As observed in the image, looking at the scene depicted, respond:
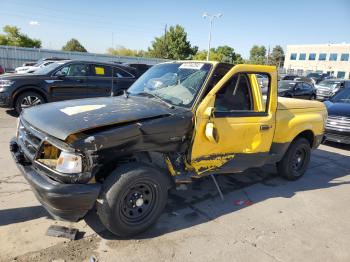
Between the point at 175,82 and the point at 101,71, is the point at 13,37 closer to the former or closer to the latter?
the point at 101,71

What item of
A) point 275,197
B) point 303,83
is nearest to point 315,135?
point 275,197

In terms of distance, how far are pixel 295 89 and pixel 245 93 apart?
542 inches

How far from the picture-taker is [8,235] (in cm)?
327

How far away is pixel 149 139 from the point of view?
3346mm

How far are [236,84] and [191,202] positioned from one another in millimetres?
1742

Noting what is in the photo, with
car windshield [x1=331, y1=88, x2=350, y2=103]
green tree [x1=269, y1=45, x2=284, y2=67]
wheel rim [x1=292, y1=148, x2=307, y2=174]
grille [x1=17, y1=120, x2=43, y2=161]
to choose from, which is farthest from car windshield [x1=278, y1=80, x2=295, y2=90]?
green tree [x1=269, y1=45, x2=284, y2=67]

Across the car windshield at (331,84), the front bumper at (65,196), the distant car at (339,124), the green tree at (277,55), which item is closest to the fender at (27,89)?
the front bumper at (65,196)

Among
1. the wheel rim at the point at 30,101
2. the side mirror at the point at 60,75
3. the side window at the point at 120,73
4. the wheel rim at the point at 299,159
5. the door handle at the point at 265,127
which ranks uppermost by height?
the side window at the point at 120,73

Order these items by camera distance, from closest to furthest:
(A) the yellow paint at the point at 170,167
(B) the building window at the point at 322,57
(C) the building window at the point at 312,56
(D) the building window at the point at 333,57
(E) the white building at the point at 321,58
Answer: (A) the yellow paint at the point at 170,167, (E) the white building at the point at 321,58, (D) the building window at the point at 333,57, (B) the building window at the point at 322,57, (C) the building window at the point at 312,56

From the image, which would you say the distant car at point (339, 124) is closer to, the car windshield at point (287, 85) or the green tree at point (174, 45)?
the car windshield at point (287, 85)

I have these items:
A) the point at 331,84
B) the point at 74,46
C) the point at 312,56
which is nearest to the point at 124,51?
the point at 74,46

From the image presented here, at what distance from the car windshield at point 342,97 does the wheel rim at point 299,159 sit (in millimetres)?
4852

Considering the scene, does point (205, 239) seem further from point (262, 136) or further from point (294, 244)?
point (262, 136)

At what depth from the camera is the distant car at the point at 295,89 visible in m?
16.7
